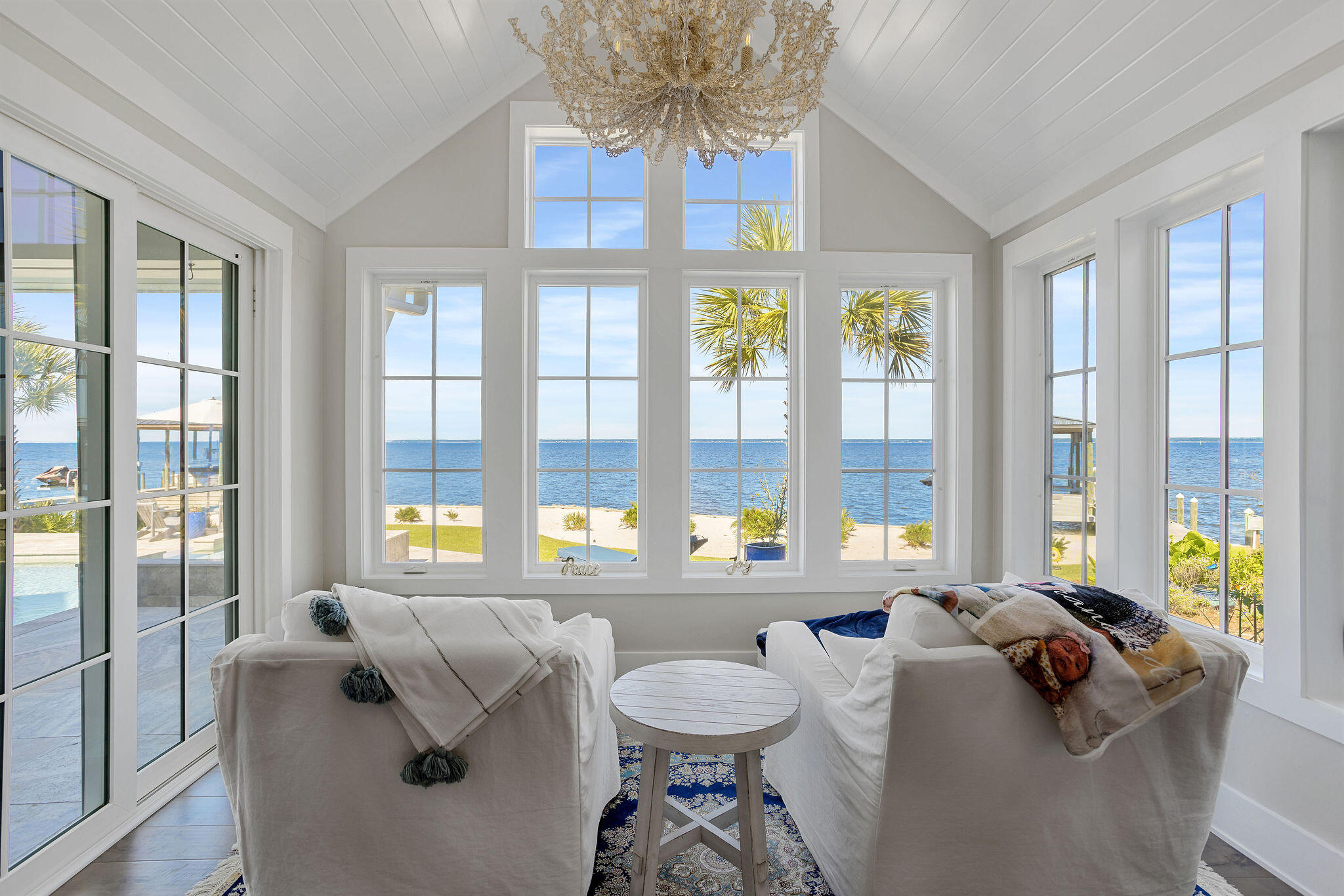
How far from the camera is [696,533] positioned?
3.31m

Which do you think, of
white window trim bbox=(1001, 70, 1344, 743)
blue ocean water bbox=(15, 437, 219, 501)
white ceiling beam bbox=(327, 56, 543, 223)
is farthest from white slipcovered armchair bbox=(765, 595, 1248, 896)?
white ceiling beam bbox=(327, 56, 543, 223)

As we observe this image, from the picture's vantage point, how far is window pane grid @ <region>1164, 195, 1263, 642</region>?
80.0 inches

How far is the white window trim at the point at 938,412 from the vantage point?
130 inches

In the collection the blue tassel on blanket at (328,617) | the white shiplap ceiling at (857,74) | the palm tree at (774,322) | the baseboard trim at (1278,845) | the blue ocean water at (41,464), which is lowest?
the baseboard trim at (1278,845)

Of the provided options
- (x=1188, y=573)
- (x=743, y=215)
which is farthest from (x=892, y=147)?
(x=1188, y=573)

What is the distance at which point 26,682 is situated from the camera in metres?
1.73

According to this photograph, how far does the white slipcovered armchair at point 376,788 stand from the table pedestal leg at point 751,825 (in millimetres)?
402

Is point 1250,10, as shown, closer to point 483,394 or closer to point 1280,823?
point 1280,823

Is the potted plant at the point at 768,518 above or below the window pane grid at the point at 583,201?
below

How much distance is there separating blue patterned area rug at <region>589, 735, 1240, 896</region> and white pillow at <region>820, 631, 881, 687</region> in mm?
531

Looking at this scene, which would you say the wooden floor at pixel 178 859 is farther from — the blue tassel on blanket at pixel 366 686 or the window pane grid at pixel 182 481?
the blue tassel on blanket at pixel 366 686

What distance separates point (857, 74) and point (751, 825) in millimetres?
3030

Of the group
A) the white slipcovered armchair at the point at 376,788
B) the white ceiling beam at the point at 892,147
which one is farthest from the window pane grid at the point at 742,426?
the white slipcovered armchair at the point at 376,788

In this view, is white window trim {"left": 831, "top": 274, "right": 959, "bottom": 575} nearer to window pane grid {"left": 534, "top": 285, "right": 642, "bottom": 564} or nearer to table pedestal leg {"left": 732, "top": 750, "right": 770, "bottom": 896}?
window pane grid {"left": 534, "top": 285, "right": 642, "bottom": 564}
